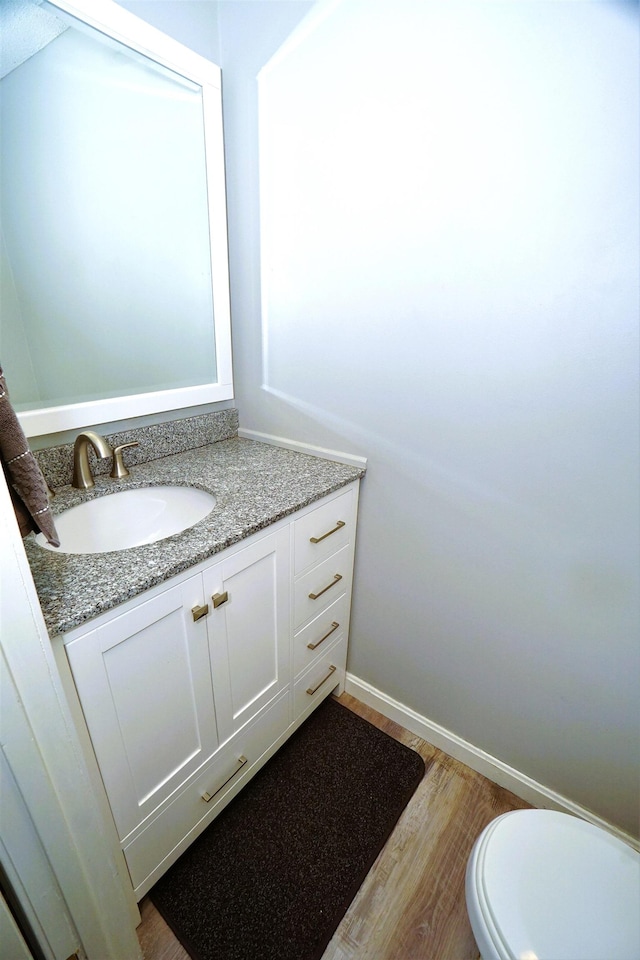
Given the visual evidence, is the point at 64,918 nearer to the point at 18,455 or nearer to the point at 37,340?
the point at 18,455

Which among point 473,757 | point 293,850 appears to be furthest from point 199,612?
point 473,757

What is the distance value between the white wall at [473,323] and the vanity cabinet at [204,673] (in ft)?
0.94

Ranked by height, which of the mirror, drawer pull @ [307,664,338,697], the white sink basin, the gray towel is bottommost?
drawer pull @ [307,664,338,697]

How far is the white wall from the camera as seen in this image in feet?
2.71

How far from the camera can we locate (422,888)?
1073 mm

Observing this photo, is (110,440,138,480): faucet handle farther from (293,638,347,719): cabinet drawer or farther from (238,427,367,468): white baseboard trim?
(293,638,347,719): cabinet drawer

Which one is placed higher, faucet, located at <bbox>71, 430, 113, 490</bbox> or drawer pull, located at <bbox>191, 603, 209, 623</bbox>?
faucet, located at <bbox>71, 430, 113, 490</bbox>

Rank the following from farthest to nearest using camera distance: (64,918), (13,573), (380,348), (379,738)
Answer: (379,738) < (380,348) < (64,918) < (13,573)

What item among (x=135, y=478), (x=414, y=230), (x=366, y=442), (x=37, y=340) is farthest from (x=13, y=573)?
(x=414, y=230)

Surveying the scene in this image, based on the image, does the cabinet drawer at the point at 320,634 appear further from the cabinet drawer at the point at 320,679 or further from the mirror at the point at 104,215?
the mirror at the point at 104,215

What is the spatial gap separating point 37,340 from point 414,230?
3.37 ft

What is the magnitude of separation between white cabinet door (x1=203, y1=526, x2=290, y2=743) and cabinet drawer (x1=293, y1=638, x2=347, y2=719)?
163 mm

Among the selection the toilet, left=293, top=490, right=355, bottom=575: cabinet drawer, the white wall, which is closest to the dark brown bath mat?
the white wall

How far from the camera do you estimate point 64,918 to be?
2.50 feet
